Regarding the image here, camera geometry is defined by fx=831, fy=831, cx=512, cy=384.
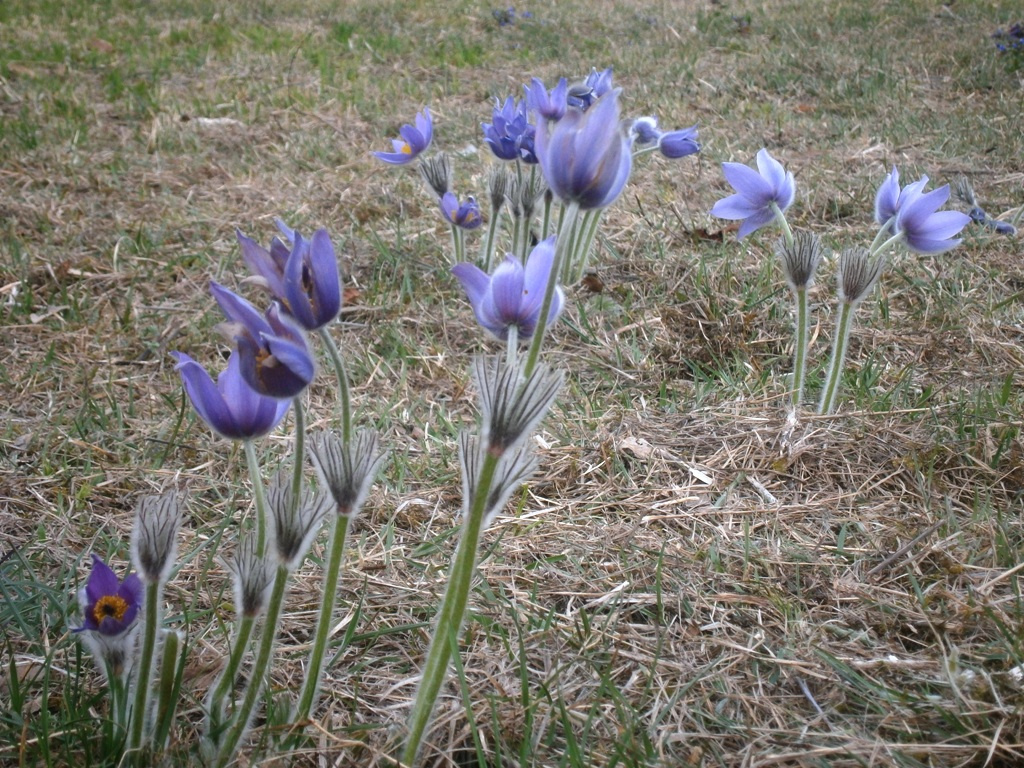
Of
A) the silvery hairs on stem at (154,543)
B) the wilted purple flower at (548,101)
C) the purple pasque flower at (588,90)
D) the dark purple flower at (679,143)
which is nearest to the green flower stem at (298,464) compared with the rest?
Result: the silvery hairs on stem at (154,543)

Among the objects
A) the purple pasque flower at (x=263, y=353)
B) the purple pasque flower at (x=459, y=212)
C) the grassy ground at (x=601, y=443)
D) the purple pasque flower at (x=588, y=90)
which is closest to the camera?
the purple pasque flower at (x=263, y=353)

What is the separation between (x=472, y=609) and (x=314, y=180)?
101 inches

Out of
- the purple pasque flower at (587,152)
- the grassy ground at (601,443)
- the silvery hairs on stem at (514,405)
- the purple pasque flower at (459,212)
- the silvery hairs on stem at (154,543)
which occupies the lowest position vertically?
the grassy ground at (601,443)

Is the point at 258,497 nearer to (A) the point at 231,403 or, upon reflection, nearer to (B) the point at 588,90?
(A) the point at 231,403

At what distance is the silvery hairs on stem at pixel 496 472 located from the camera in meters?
0.95

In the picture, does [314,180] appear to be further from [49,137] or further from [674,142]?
[674,142]

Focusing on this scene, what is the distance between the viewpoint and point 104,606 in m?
1.04

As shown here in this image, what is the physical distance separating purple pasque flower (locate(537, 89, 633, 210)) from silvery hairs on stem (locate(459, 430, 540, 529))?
31 cm

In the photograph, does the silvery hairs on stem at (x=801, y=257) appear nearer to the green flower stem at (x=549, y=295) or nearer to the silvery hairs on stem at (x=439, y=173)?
the green flower stem at (x=549, y=295)

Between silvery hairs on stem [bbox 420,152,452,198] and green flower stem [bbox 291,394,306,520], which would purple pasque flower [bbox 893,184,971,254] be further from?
green flower stem [bbox 291,394,306,520]

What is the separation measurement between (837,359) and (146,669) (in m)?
1.42

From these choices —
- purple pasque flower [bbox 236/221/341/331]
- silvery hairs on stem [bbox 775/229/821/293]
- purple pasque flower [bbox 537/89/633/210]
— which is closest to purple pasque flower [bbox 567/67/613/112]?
silvery hairs on stem [bbox 775/229/821/293]

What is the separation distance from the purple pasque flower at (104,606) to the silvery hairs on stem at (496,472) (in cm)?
46

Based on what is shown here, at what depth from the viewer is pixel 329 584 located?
100 centimetres
